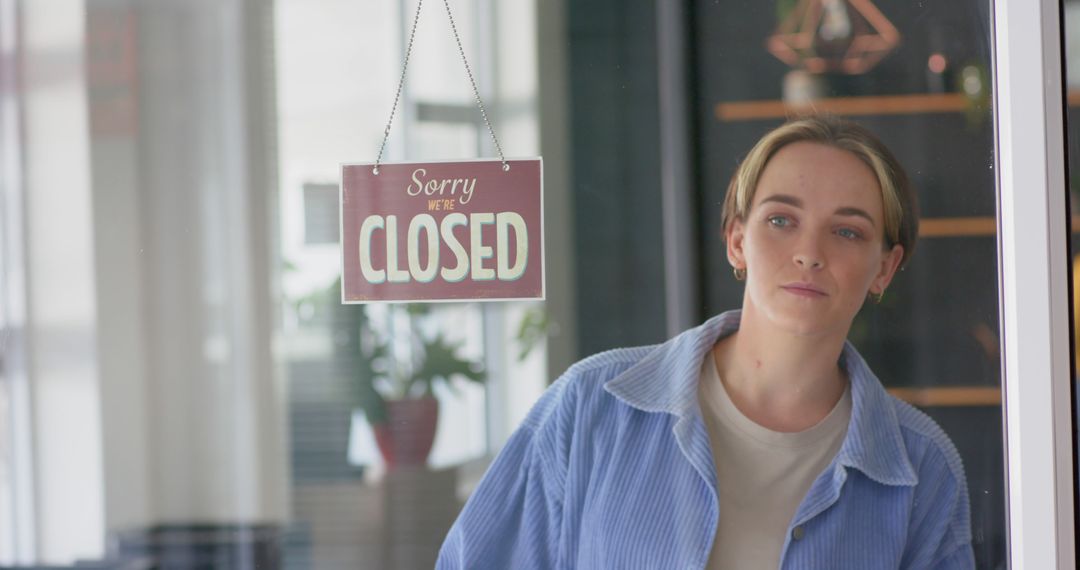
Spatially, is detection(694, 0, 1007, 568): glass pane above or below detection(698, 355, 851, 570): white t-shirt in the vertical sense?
above

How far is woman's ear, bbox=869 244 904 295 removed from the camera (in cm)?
143

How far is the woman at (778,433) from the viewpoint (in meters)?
1.41

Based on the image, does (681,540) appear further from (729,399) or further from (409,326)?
(409,326)

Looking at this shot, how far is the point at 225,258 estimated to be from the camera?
1608 millimetres

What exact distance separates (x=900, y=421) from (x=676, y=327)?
32cm

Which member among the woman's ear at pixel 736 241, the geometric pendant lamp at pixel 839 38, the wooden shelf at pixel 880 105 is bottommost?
the woman's ear at pixel 736 241

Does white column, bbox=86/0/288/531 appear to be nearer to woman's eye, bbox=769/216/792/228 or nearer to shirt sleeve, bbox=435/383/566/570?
shirt sleeve, bbox=435/383/566/570

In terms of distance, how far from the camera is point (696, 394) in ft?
4.77

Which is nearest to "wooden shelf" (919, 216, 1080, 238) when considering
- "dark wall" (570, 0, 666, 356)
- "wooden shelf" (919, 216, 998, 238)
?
"wooden shelf" (919, 216, 998, 238)

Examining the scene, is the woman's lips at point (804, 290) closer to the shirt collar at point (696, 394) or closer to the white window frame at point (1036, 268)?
the shirt collar at point (696, 394)

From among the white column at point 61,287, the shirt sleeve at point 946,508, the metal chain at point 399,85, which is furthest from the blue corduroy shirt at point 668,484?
the white column at point 61,287

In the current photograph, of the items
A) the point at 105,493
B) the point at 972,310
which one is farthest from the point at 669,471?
the point at 105,493

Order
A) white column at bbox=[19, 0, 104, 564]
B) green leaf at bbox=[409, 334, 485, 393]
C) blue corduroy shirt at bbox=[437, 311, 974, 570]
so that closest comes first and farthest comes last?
blue corduroy shirt at bbox=[437, 311, 974, 570] < green leaf at bbox=[409, 334, 485, 393] < white column at bbox=[19, 0, 104, 564]

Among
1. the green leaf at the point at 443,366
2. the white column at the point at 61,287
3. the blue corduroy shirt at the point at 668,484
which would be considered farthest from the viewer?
the white column at the point at 61,287
